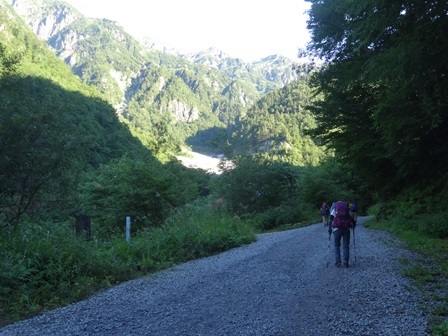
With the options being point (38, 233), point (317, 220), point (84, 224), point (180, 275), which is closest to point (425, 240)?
point (180, 275)

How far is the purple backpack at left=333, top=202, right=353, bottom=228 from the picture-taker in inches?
344

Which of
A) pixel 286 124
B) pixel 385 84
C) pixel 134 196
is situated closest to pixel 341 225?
pixel 385 84

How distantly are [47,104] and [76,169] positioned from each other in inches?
79.8

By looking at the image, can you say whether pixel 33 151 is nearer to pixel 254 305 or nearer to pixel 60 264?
pixel 60 264

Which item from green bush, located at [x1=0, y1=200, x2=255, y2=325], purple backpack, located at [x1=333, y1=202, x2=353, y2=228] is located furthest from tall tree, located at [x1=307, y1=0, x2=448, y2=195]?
green bush, located at [x1=0, y1=200, x2=255, y2=325]

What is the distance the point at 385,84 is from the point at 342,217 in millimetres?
6220

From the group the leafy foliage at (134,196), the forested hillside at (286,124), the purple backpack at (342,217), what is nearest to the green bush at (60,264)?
the purple backpack at (342,217)

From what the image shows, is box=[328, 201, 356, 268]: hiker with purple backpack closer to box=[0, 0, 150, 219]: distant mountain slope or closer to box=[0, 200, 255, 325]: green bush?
box=[0, 200, 255, 325]: green bush

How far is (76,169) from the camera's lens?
10750 millimetres

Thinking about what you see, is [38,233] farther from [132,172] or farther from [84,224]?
[132,172]

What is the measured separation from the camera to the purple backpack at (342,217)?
28.7 feet

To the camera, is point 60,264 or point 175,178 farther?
point 175,178

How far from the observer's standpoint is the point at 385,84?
12.6 meters

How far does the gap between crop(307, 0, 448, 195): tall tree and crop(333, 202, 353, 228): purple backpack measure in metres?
3.21
